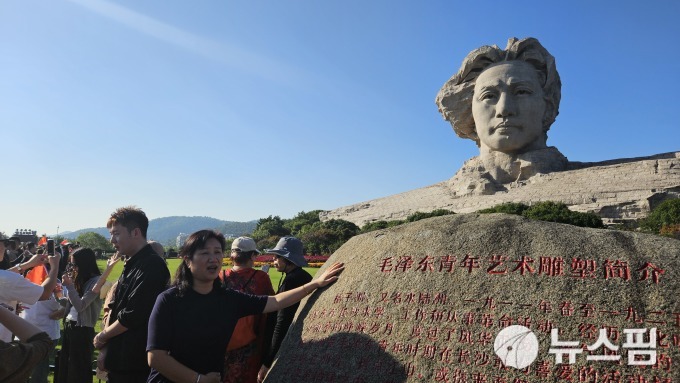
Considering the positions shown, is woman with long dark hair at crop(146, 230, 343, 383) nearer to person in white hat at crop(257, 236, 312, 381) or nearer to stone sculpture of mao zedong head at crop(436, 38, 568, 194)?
person in white hat at crop(257, 236, 312, 381)

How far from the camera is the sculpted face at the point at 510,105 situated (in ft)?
61.9

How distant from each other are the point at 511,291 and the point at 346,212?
23222mm

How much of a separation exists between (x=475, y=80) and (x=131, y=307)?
19.2m

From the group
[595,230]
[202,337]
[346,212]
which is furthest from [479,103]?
[202,337]

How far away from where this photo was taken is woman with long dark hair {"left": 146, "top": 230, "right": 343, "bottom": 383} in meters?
2.49

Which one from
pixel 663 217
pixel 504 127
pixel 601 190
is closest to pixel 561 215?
pixel 663 217

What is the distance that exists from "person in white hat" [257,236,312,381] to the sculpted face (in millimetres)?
16833

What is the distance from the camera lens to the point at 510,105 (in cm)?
1894

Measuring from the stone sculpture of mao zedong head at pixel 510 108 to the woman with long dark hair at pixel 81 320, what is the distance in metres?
16.9

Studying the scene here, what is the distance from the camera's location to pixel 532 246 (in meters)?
2.96

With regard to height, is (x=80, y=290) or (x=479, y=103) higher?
(x=479, y=103)

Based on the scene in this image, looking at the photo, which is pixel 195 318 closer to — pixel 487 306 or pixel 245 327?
pixel 245 327

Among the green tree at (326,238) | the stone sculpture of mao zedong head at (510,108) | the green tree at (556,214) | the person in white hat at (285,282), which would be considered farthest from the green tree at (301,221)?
the person in white hat at (285,282)

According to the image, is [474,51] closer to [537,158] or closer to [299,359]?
[537,158]
